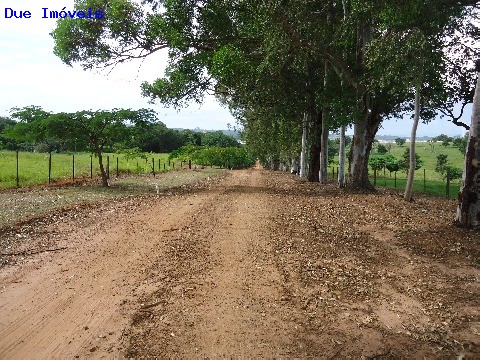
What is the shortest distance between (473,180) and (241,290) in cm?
665

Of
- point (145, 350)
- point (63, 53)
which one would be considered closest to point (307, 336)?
point (145, 350)

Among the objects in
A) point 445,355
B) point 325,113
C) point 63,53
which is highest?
point 63,53

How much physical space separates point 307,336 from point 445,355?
1.45 m

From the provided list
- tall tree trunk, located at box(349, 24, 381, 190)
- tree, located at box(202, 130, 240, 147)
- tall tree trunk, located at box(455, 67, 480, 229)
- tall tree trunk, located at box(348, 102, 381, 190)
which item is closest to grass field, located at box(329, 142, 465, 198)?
tall tree trunk, located at box(348, 102, 381, 190)

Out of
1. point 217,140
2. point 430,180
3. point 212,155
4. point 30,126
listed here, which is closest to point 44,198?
point 30,126

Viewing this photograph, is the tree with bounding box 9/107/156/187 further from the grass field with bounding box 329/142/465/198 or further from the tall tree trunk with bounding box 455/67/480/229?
the grass field with bounding box 329/142/465/198

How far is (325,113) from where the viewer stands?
20.0 metres

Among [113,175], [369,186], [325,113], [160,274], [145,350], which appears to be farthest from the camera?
[113,175]

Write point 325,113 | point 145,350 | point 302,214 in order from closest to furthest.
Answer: point 145,350
point 302,214
point 325,113

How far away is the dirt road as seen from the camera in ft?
14.0

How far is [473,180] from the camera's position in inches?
358

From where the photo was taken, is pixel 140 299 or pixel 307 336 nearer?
pixel 307 336

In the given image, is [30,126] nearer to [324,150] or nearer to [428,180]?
[324,150]

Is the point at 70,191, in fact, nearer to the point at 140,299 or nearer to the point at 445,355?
the point at 140,299
